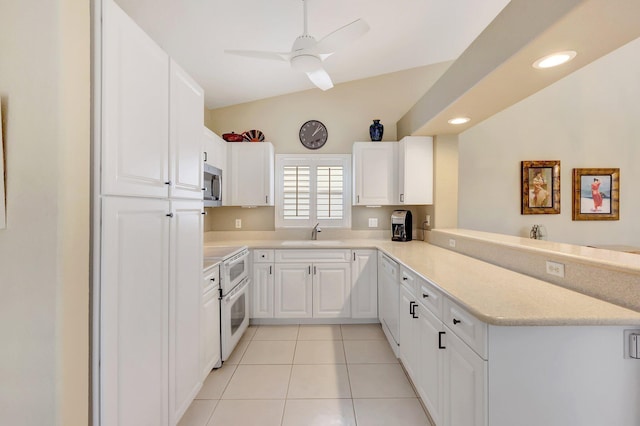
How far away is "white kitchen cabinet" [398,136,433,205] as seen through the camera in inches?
130

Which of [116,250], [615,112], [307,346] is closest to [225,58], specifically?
[116,250]

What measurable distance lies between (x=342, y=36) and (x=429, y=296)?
1.71 metres

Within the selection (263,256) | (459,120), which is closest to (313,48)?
(459,120)

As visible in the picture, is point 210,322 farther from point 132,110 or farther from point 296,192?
point 296,192

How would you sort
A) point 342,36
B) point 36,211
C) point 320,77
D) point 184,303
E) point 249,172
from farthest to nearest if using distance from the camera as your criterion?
point 249,172 → point 320,77 → point 342,36 → point 184,303 → point 36,211

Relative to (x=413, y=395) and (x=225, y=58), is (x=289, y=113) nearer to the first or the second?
(x=225, y=58)

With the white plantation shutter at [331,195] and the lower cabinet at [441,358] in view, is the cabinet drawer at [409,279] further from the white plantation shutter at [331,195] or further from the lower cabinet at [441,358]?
the white plantation shutter at [331,195]

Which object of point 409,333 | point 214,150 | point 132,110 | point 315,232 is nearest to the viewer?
point 132,110

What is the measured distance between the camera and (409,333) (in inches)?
83.2

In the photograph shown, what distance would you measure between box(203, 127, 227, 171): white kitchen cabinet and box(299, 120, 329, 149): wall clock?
1.04 metres

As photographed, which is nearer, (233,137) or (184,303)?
(184,303)

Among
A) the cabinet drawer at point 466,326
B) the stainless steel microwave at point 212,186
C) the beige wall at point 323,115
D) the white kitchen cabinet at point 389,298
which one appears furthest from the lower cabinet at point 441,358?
the beige wall at point 323,115

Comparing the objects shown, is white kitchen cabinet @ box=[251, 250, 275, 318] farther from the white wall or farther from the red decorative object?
the white wall

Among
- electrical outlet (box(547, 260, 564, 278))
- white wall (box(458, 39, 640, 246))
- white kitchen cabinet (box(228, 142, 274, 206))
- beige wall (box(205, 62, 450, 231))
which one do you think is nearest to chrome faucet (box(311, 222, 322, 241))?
beige wall (box(205, 62, 450, 231))
